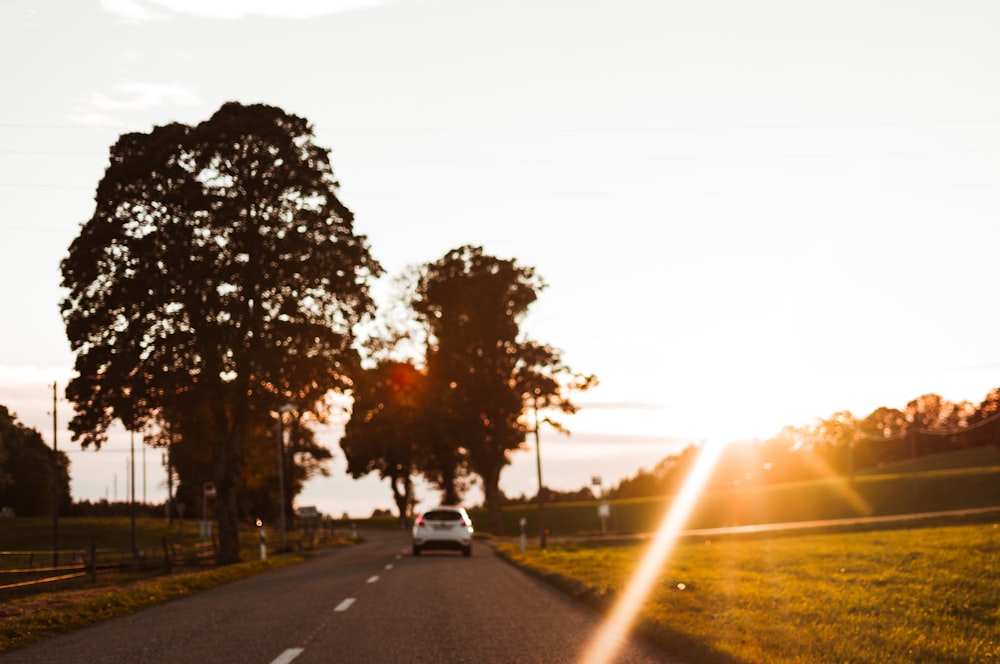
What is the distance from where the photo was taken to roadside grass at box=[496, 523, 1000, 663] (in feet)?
33.4

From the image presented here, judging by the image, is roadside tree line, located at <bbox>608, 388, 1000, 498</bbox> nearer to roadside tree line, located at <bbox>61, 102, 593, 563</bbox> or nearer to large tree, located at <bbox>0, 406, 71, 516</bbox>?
large tree, located at <bbox>0, 406, 71, 516</bbox>

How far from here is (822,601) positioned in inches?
595

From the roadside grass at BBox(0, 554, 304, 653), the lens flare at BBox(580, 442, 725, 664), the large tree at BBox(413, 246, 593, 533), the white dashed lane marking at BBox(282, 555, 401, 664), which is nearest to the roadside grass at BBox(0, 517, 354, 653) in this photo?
the roadside grass at BBox(0, 554, 304, 653)

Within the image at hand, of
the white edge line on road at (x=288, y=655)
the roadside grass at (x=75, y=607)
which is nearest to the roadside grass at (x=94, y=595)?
the roadside grass at (x=75, y=607)

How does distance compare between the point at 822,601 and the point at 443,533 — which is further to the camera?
the point at 443,533

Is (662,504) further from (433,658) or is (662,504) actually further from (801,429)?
(433,658)

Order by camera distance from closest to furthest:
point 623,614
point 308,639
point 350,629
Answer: point 308,639 → point 350,629 → point 623,614

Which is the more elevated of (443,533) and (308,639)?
(443,533)

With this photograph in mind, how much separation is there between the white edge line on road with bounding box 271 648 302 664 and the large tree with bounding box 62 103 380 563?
24.7 metres

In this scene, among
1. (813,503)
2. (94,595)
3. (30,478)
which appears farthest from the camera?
(30,478)

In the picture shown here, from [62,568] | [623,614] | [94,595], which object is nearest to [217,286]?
[62,568]

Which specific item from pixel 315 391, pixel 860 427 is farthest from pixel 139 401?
pixel 860 427

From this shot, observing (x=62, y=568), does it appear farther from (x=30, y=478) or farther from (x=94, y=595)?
(x=30, y=478)

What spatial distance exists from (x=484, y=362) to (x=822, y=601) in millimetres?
47795
